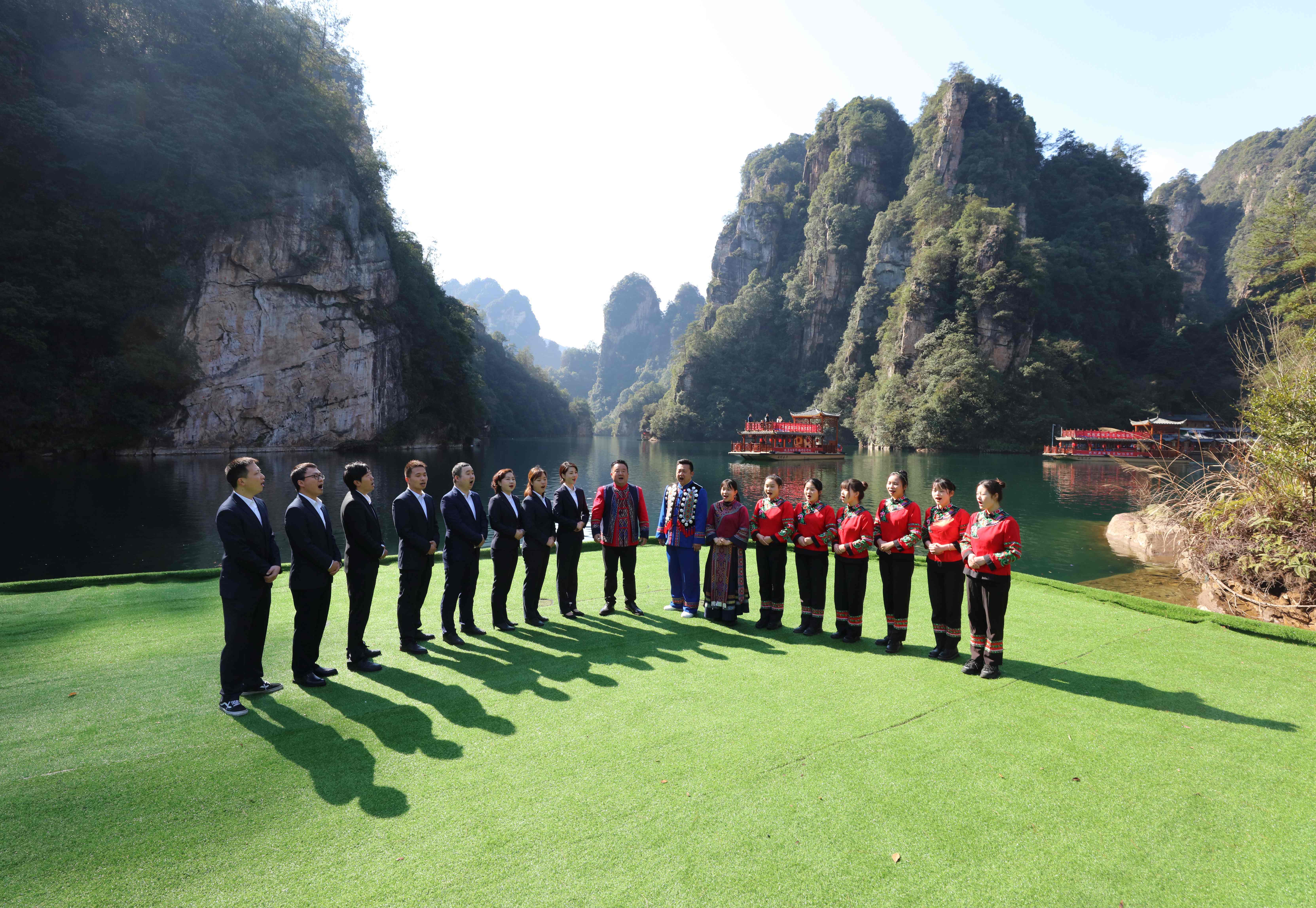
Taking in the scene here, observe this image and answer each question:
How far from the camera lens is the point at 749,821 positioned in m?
2.76

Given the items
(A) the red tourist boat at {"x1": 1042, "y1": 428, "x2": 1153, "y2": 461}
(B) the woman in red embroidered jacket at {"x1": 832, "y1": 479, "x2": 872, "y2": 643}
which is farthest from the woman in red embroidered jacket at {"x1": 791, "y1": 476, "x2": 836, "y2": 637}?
(A) the red tourist boat at {"x1": 1042, "y1": 428, "x2": 1153, "y2": 461}

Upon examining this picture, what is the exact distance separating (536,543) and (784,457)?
1506 inches

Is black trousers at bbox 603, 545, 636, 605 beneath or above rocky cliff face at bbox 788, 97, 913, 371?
beneath

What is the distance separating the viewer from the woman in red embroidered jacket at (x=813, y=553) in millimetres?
5637

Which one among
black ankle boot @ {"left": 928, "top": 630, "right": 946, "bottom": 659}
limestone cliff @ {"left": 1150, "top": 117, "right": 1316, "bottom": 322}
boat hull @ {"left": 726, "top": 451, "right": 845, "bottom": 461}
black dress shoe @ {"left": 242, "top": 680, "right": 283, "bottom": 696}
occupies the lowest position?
black ankle boot @ {"left": 928, "top": 630, "right": 946, "bottom": 659}

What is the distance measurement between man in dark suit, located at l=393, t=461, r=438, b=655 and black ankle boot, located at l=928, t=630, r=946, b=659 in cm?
434

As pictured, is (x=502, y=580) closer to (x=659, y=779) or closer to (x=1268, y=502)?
(x=659, y=779)

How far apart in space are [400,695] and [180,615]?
3.50 metres

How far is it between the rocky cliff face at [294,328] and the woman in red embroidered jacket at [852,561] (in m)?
40.9

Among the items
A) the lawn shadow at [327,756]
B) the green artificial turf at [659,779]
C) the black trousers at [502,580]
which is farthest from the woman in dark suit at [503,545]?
the lawn shadow at [327,756]

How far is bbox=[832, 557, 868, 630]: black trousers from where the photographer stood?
542cm

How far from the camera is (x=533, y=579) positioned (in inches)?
234

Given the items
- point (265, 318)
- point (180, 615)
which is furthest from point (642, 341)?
point (180, 615)

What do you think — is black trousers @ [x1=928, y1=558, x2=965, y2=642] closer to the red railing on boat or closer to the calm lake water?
the calm lake water
